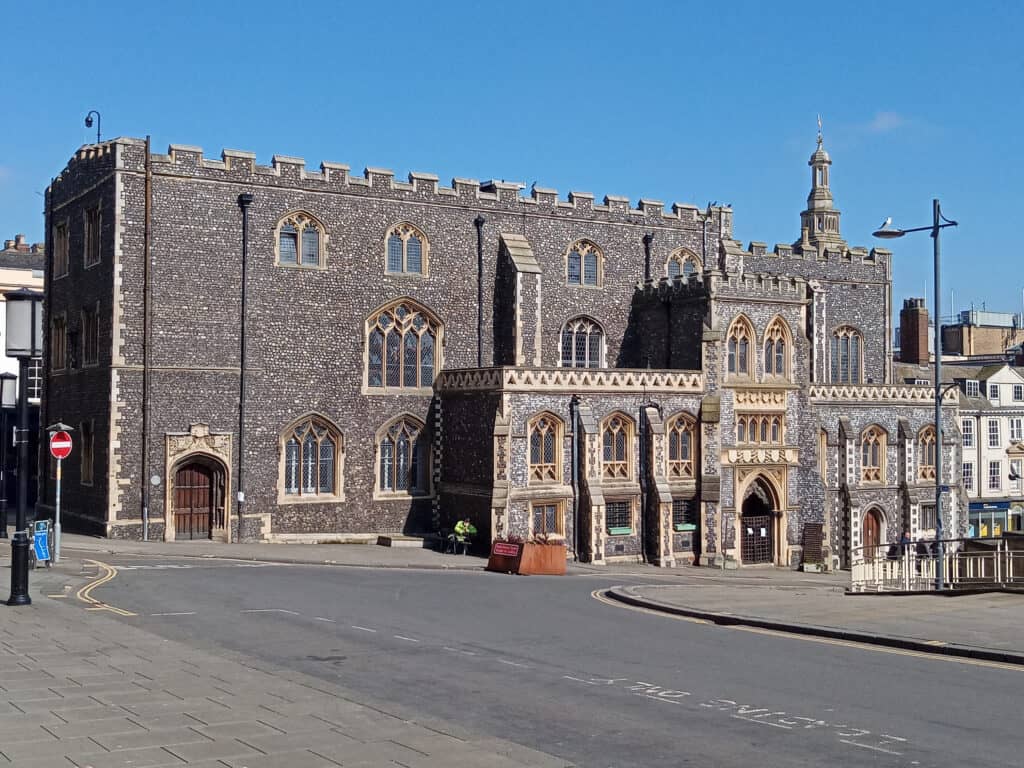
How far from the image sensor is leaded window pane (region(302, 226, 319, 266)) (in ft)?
121

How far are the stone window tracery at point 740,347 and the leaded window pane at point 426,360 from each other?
10.2 meters

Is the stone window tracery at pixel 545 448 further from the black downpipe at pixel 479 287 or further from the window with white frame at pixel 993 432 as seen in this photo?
the window with white frame at pixel 993 432

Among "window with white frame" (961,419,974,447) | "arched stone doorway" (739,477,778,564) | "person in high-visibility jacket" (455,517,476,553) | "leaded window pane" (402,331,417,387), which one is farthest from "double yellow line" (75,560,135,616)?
"window with white frame" (961,419,974,447)

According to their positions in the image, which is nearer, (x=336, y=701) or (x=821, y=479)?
(x=336, y=701)

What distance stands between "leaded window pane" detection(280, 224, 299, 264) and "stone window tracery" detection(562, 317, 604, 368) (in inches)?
401

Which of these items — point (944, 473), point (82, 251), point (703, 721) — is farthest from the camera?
point (944, 473)

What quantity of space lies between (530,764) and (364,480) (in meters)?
29.1

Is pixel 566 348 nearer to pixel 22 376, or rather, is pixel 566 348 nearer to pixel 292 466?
pixel 292 466

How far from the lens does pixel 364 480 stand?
37812 millimetres

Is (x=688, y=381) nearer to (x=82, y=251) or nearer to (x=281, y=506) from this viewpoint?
(x=281, y=506)

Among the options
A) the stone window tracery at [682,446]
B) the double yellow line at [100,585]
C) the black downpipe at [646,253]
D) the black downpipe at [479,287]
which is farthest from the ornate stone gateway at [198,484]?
the black downpipe at [646,253]

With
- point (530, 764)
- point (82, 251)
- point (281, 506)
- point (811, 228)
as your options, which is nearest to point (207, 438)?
point (281, 506)

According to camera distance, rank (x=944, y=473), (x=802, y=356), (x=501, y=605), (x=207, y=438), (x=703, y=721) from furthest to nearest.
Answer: (x=944, y=473) < (x=802, y=356) < (x=207, y=438) < (x=501, y=605) < (x=703, y=721)

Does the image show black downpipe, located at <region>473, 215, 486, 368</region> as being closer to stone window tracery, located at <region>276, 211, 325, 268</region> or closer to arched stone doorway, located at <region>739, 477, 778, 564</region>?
stone window tracery, located at <region>276, 211, 325, 268</region>
